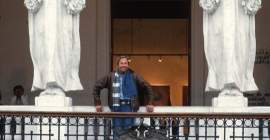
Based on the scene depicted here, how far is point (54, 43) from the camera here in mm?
17812

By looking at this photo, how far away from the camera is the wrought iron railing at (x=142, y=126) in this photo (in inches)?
621

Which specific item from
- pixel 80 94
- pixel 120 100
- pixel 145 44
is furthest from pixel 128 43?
pixel 120 100

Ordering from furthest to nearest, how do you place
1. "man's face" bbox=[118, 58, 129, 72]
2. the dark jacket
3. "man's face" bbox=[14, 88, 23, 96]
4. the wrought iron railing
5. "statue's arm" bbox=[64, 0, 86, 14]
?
1. "man's face" bbox=[14, 88, 23, 96]
2. "statue's arm" bbox=[64, 0, 86, 14]
3. the dark jacket
4. "man's face" bbox=[118, 58, 129, 72]
5. the wrought iron railing

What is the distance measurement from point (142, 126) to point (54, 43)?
123 inches

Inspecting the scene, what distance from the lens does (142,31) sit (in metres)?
24.2

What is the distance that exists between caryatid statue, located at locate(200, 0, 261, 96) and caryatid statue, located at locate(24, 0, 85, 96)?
2.32 m

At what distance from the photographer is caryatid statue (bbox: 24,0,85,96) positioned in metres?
17.8

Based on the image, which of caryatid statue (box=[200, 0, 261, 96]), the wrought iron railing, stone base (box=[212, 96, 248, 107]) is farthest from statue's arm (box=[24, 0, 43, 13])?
stone base (box=[212, 96, 248, 107])

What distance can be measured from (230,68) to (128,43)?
263 inches

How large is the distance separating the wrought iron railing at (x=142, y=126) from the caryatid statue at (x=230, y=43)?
87cm

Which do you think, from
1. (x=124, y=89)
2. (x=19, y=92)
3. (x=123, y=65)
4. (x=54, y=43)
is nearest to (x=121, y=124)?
(x=124, y=89)

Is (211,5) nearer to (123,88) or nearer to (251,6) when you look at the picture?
(251,6)

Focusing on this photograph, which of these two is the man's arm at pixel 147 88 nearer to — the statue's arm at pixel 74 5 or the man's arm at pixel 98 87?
the man's arm at pixel 98 87

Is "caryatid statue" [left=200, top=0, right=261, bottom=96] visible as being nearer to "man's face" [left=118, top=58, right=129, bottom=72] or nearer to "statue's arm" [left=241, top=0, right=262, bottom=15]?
"statue's arm" [left=241, top=0, right=262, bottom=15]
